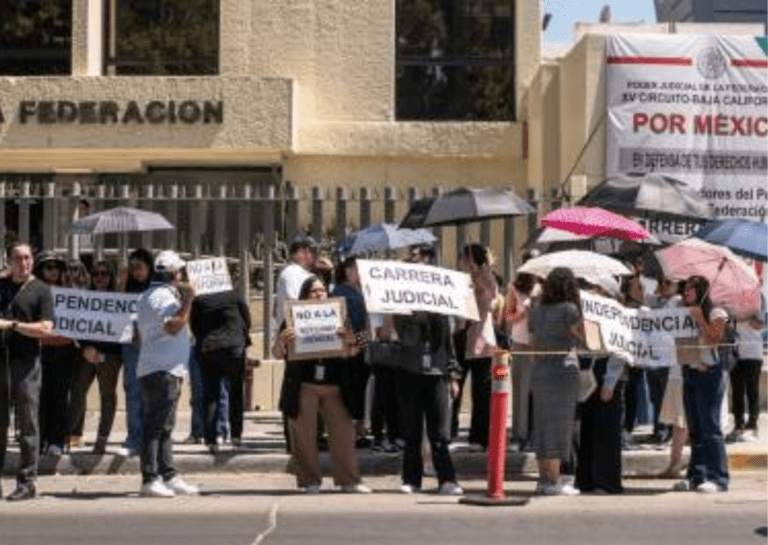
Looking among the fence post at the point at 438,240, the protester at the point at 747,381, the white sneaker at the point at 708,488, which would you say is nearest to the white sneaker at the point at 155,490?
the white sneaker at the point at 708,488

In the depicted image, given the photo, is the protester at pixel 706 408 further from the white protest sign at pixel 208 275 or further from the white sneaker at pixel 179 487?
the white protest sign at pixel 208 275

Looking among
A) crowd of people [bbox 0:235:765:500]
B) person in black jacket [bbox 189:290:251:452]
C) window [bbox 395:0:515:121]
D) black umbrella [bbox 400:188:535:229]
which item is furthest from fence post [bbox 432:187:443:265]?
window [bbox 395:0:515:121]

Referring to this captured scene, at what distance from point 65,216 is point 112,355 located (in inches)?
145

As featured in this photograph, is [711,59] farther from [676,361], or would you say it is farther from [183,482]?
[183,482]

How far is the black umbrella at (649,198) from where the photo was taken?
1625 cm

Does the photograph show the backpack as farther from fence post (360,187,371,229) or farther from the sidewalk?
fence post (360,187,371,229)

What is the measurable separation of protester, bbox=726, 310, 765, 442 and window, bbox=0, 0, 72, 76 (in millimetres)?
12260

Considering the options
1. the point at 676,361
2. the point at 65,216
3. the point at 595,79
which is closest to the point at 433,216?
the point at 676,361

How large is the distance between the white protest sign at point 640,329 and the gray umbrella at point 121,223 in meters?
5.22

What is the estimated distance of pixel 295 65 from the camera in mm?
25203

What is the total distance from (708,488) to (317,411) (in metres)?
3.21

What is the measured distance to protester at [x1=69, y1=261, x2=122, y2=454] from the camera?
622 inches

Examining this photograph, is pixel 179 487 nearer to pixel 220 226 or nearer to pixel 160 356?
pixel 160 356

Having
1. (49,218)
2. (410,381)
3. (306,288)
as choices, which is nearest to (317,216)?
(49,218)
